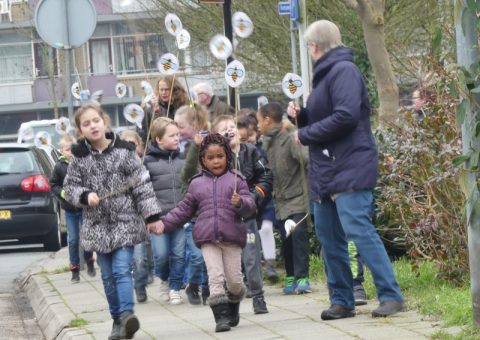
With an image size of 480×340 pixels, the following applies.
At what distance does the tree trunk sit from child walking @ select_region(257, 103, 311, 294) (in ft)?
Result: 17.9

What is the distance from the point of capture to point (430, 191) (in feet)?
32.5

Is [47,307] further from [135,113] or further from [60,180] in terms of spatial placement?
[135,113]

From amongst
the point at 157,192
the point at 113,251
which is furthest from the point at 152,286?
the point at 113,251

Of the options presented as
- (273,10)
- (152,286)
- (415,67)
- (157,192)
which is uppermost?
(273,10)

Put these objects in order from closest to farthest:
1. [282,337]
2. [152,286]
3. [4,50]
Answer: [282,337] < [152,286] < [4,50]

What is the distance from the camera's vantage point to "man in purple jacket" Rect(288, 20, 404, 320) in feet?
27.5

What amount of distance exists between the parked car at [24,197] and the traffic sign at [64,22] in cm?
463

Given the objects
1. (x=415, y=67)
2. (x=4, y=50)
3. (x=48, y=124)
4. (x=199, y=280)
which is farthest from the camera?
(x=4, y=50)

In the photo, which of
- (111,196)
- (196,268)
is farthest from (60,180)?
(111,196)

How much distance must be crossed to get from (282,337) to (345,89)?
1.59 meters

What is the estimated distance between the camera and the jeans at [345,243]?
331 inches

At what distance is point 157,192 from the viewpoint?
11.0 m

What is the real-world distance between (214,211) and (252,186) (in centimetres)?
151

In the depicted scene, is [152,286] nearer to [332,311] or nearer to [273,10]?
[332,311]
